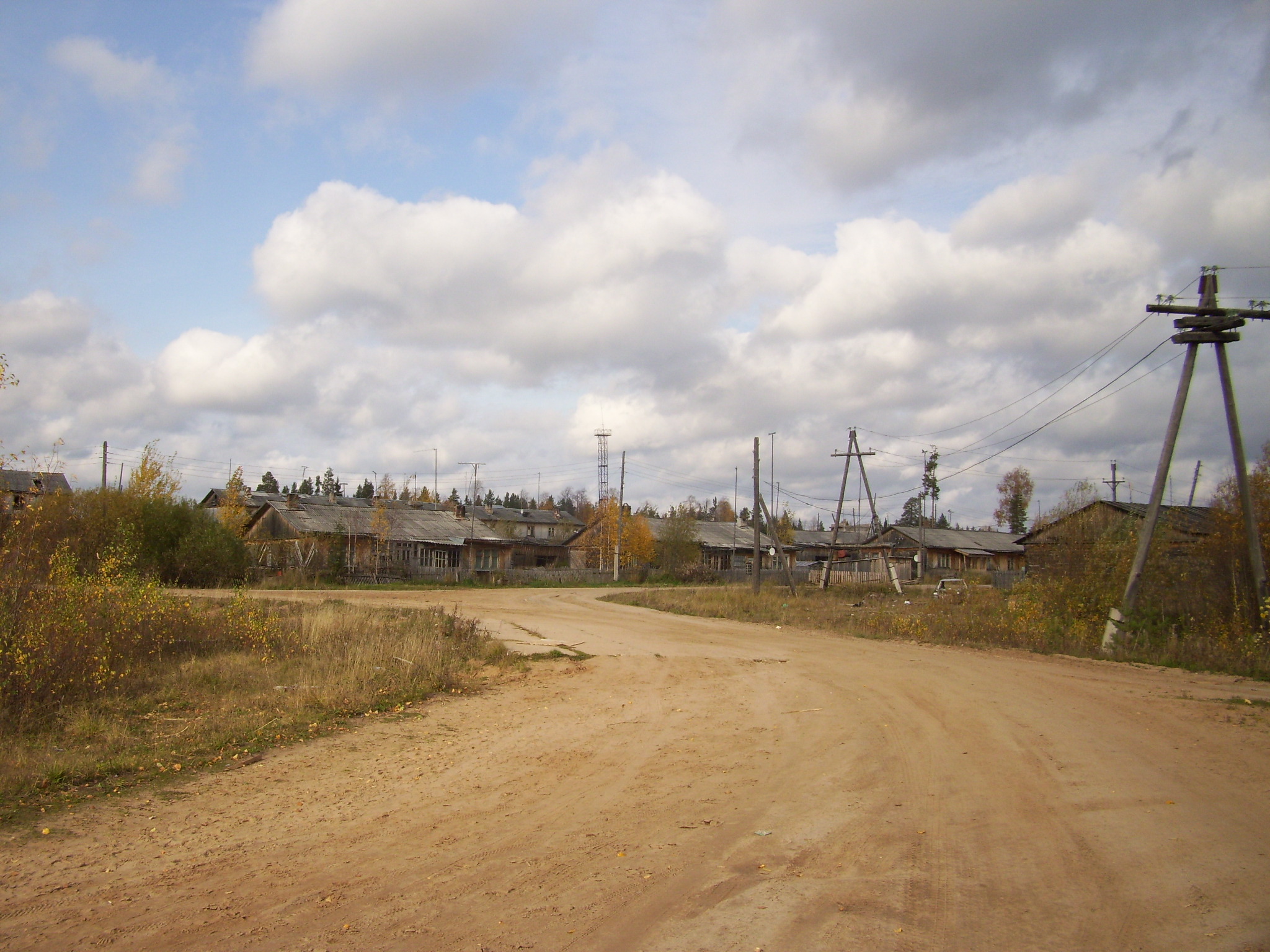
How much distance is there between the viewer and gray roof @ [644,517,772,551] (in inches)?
2862

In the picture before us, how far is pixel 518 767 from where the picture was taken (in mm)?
7859

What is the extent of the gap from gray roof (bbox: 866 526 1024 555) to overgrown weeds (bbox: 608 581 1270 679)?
3817 centimetres

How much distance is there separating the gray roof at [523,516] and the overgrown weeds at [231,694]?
7017 centimetres

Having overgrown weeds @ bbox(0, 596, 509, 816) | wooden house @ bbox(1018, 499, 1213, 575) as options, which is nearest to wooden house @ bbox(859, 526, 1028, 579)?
wooden house @ bbox(1018, 499, 1213, 575)

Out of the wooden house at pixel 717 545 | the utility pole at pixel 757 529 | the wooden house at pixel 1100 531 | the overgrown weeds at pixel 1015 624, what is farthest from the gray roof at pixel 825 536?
the wooden house at pixel 1100 531

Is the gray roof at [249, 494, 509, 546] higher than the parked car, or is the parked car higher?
the gray roof at [249, 494, 509, 546]

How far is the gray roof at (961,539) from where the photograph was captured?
7188 centimetres

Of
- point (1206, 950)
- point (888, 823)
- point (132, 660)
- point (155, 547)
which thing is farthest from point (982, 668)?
point (155, 547)

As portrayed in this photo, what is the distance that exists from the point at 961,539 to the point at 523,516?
4704 cm

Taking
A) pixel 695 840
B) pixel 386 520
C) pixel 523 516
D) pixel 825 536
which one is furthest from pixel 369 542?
pixel 825 536

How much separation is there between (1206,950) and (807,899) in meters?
2.04

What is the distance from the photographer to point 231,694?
11242mm

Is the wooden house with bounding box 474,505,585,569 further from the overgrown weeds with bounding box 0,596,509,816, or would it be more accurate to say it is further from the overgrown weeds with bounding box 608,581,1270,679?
the overgrown weeds with bounding box 0,596,509,816

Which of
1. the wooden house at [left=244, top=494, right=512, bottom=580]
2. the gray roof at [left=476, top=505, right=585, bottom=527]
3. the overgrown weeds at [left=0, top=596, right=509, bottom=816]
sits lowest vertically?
the overgrown weeds at [left=0, top=596, right=509, bottom=816]
